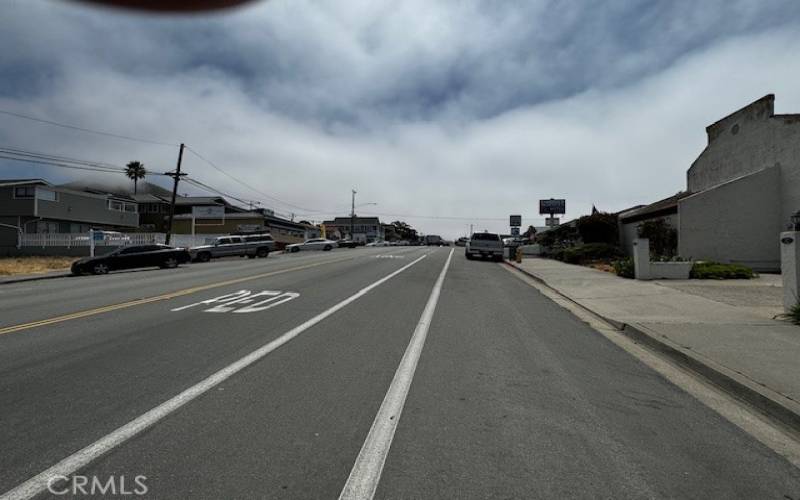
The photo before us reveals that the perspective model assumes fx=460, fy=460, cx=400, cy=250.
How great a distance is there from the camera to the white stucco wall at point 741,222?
692 inches

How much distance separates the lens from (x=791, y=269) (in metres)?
8.71

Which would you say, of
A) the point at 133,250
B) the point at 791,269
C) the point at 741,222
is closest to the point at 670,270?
the point at 741,222

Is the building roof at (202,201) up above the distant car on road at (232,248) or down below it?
above

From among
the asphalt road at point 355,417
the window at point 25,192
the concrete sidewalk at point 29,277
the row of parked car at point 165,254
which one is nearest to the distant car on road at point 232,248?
the row of parked car at point 165,254

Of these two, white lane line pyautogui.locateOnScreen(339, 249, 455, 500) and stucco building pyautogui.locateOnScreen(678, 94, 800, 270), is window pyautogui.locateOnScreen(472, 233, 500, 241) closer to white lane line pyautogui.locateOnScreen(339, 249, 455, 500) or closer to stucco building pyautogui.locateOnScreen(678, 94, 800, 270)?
stucco building pyautogui.locateOnScreen(678, 94, 800, 270)

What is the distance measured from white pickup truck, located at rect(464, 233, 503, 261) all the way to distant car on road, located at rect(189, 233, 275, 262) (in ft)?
54.7

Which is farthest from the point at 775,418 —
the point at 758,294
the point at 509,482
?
the point at 758,294

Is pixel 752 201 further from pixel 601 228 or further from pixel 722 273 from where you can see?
pixel 601 228

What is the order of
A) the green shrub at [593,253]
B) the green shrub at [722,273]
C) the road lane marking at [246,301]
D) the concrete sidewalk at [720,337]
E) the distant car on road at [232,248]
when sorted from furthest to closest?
the distant car on road at [232,248]
the green shrub at [593,253]
the green shrub at [722,273]
the road lane marking at [246,301]
the concrete sidewalk at [720,337]

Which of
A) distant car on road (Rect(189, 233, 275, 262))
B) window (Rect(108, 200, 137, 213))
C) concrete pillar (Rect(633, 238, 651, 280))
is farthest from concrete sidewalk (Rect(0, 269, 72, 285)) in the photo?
window (Rect(108, 200, 137, 213))

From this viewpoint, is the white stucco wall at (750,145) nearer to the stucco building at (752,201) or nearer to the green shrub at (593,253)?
the stucco building at (752,201)

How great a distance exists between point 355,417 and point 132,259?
77.7 ft

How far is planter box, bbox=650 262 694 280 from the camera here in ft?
50.2

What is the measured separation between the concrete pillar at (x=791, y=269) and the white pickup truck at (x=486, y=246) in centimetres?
2298
